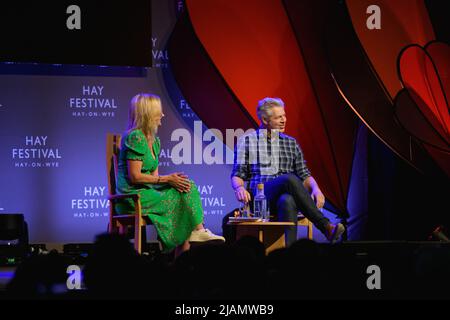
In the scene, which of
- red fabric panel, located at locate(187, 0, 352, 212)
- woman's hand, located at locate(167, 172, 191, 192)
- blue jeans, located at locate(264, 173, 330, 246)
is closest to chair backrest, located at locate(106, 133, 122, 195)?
woman's hand, located at locate(167, 172, 191, 192)

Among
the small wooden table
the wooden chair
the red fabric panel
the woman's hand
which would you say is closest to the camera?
the wooden chair

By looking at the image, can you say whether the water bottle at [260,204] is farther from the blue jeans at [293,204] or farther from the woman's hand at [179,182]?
the woman's hand at [179,182]

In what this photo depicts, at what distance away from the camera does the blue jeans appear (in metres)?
4.24

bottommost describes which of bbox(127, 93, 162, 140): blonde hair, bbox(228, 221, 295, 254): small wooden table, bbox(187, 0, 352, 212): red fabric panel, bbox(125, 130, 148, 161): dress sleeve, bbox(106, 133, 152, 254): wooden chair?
bbox(228, 221, 295, 254): small wooden table

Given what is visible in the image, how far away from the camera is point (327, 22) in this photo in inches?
226

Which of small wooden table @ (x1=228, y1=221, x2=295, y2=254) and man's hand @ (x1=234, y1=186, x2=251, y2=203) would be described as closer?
man's hand @ (x1=234, y1=186, x2=251, y2=203)

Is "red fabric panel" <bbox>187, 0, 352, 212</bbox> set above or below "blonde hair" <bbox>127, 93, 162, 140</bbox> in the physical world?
above

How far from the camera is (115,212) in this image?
14.2 ft

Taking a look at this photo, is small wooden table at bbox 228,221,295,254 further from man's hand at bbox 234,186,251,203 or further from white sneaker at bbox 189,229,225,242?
white sneaker at bbox 189,229,225,242

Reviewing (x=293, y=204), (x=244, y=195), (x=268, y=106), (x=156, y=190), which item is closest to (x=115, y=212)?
(x=156, y=190)

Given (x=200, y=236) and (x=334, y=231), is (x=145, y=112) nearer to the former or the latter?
(x=200, y=236)

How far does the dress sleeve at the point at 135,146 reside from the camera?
4180mm

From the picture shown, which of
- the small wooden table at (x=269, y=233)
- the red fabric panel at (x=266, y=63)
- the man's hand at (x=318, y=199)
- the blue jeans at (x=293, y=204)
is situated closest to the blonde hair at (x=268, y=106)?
the blue jeans at (x=293, y=204)
